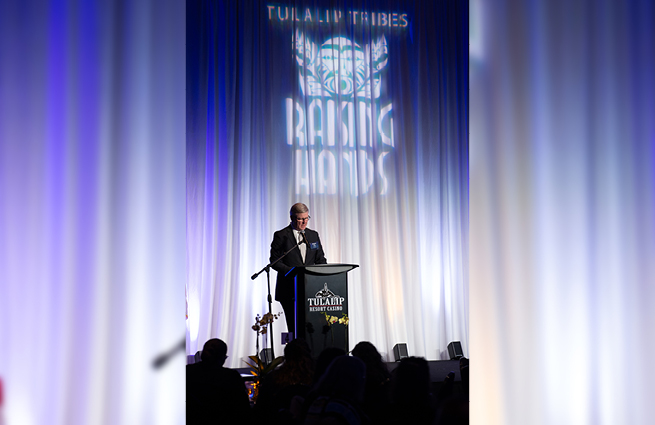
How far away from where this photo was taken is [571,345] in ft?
4.74

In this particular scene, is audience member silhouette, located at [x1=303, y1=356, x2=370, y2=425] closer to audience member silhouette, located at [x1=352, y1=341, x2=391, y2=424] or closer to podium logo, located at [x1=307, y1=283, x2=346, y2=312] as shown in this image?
audience member silhouette, located at [x1=352, y1=341, x2=391, y2=424]

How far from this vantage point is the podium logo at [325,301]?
496 cm

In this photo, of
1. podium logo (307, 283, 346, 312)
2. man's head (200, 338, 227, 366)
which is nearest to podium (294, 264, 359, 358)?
podium logo (307, 283, 346, 312)

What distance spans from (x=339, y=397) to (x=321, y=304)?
9.55 feet

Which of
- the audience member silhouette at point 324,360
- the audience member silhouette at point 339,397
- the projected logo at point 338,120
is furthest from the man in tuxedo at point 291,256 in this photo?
the audience member silhouette at point 339,397

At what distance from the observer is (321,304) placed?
498 centimetres

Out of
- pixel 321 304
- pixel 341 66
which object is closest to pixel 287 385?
pixel 321 304

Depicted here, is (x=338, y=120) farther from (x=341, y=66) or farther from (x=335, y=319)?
(x=335, y=319)

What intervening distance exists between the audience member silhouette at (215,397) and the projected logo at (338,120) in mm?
4755

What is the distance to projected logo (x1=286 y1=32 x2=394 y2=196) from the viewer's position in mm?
7363

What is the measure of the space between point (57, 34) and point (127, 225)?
1.42 ft

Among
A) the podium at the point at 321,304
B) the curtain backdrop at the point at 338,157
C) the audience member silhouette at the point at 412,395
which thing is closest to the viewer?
the audience member silhouette at the point at 412,395

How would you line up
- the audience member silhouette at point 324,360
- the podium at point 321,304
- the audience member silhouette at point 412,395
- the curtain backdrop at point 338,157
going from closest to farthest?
the audience member silhouette at point 412,395 → the audience member silhouette at point 324,360 → the podium at point 321,304 → the curtain backdrop at point 338,157

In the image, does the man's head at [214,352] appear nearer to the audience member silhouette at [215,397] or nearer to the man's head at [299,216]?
the audience member silhouette at [215,397]
